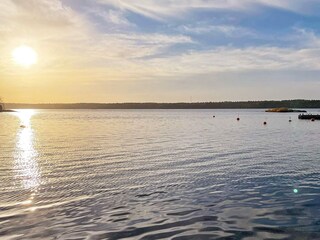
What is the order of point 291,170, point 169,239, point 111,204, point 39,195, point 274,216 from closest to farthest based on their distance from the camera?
point 169,239
point 274,216
point 111,204
point 39,195
point 291,170

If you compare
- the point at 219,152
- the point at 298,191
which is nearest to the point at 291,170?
the point at 298,191

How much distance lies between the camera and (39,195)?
59.2 feet

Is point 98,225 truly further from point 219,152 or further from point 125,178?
point 219,152

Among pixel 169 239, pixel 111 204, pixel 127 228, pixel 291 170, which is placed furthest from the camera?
pixel 291 170

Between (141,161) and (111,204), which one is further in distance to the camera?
(141,161)

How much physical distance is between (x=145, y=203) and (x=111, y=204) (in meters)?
1.52

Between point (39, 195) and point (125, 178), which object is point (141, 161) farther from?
point (39, 195)

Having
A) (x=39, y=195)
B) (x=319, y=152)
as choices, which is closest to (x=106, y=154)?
(x=39, y=195)

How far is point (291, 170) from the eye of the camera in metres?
24.8

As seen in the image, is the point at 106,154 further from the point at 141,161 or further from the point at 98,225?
the point at 98,225

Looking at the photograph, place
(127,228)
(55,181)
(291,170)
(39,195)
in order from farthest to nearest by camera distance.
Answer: (291,170), (55,181), (39,195), (127,228)

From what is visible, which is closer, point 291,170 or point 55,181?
point 55,181

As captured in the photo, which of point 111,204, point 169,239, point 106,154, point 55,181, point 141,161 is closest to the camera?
point 169,239

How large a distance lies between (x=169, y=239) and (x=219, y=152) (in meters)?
24.3
